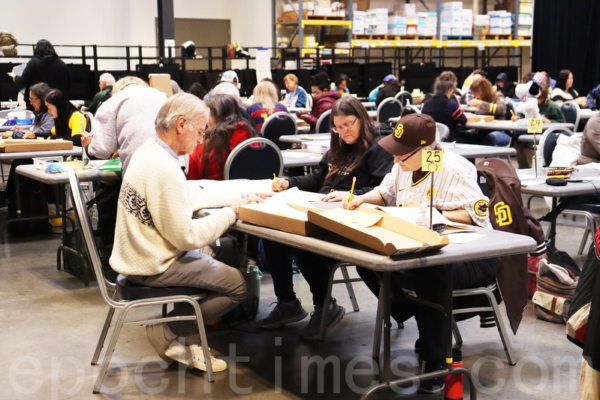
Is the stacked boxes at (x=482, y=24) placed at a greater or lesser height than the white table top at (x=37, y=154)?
greater

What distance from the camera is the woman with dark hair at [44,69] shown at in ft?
24.8

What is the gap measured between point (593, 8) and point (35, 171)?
37.7ft

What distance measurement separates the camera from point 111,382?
286cm

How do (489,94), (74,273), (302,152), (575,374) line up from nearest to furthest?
(575,374), (74,273), (302,152), (489,94)

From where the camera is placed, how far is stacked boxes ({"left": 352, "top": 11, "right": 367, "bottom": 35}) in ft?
37.9

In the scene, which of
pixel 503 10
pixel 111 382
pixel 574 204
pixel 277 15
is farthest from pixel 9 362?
pixel 503 10

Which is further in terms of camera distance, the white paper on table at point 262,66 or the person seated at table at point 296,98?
the person seated at table at point 296,98

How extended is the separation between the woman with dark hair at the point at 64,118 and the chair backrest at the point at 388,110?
3.78 m

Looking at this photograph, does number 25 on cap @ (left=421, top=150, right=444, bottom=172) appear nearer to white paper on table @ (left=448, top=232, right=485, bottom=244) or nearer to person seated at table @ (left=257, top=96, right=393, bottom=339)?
white paper on table @ (left=448, top=232, right=485, bottom=244)

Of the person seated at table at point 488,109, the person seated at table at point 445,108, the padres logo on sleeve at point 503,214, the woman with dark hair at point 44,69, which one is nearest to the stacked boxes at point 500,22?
the person seated at table at point 488,109

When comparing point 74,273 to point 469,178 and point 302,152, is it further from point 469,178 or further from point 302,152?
point 469,178

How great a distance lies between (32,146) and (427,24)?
28.2ft

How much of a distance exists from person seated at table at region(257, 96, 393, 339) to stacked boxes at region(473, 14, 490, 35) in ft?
32.3

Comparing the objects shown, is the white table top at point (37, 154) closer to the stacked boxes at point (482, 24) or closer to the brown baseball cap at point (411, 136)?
the brown baseball cap at point (411, 136)
